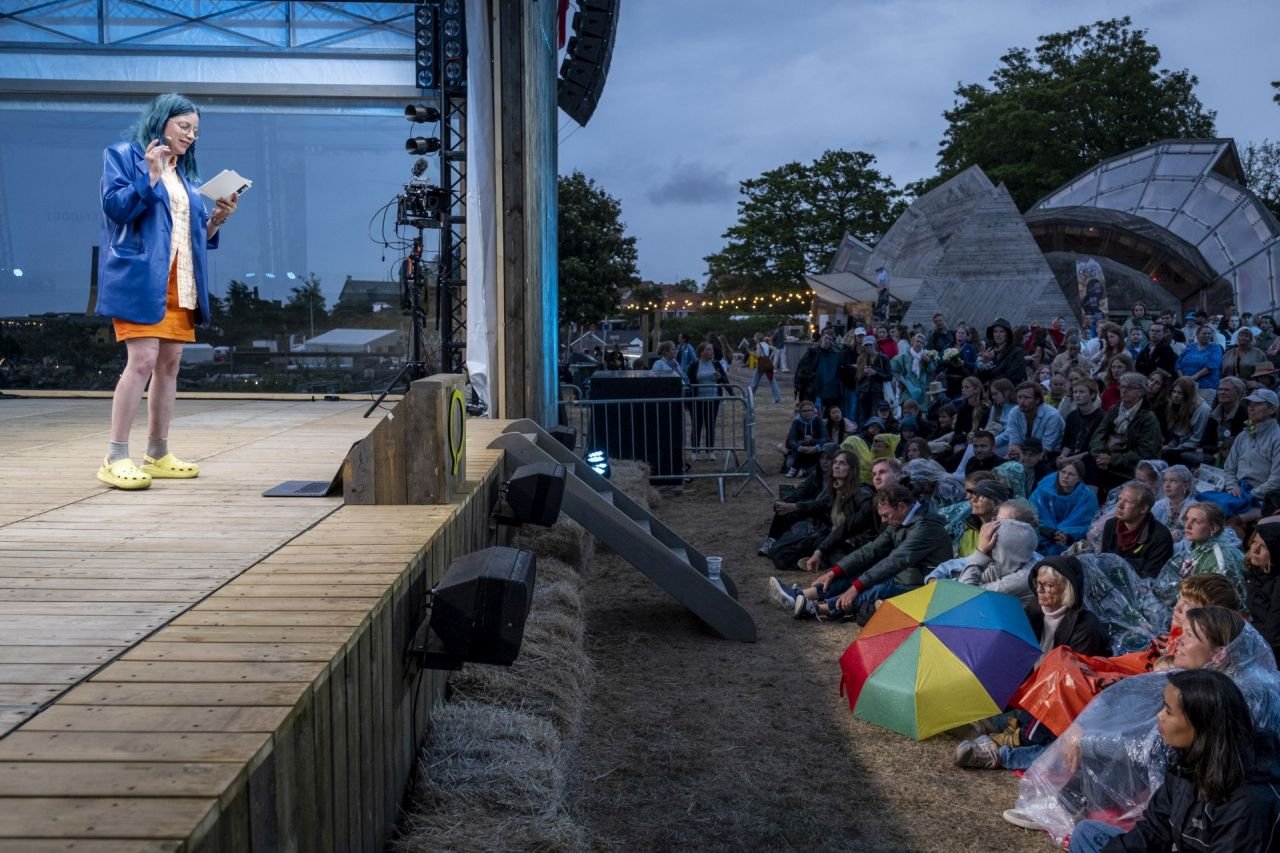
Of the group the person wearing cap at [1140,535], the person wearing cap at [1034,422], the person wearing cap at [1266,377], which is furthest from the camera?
the person wearing cap at [1266,377]

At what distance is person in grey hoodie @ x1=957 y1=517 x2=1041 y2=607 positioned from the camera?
5195 millimetres

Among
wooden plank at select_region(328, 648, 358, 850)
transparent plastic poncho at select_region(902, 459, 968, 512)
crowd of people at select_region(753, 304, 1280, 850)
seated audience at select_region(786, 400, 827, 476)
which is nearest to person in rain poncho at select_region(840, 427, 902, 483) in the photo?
crowd of people at select_region(753, 304, 1280, 850)

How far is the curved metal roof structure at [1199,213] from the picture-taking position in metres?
27.0

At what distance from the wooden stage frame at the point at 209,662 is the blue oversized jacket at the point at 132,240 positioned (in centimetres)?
73

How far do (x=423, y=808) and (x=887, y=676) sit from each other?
2242mm

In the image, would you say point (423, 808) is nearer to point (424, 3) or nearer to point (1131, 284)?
point (424, 3)

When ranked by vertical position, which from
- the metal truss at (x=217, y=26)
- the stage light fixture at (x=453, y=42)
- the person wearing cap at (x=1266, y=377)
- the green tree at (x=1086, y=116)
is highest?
the green tree at (x=1086, y=116)

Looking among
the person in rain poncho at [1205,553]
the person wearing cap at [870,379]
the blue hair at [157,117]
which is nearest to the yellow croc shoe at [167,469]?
the blue hair at [157,117]

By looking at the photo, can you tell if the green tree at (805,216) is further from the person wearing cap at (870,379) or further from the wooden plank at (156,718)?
the wooden plank at (156,718)

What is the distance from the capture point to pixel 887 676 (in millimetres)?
4703

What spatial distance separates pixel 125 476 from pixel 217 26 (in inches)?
285

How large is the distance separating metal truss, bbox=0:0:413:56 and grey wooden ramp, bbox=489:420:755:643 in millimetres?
5465

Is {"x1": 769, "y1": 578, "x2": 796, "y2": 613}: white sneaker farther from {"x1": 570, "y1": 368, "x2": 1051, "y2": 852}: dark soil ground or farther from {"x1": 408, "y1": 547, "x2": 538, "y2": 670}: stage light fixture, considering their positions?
{"x1": 408, "y1": 547, "x2": 538, "y2": 670}: stage light fixture

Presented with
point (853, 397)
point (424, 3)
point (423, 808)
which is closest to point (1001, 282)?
point (853, 397)
